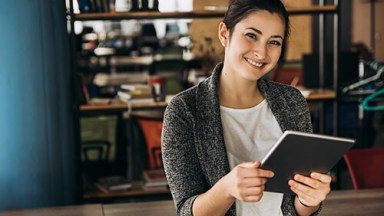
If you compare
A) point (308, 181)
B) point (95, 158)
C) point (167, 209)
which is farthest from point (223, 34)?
point (95, 158)

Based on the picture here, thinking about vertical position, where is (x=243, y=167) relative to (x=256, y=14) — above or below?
below

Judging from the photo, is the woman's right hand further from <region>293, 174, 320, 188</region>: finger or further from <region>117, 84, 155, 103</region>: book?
<region>117, 84, 155, 103</region>: book

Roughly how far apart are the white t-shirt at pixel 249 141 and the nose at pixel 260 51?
196 millimetres

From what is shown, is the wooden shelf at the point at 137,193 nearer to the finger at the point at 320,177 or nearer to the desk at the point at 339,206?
the desk at the point at 339,206

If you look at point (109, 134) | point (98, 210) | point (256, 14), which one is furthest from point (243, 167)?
point (109, 134)

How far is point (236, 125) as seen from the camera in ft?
6.81

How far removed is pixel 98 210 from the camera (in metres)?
3.10

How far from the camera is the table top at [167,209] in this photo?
2988mm

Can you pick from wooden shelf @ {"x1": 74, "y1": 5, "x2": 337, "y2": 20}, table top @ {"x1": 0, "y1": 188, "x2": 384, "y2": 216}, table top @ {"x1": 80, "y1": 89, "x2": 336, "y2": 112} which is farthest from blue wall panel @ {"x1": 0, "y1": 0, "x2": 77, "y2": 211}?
table top @ {"x1": 0, "y1": 188, "x2": 384, "y2": 216}

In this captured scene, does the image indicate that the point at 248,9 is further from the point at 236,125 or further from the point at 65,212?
the point at 65,212

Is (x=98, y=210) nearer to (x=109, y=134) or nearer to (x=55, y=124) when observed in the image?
(x=55, y=124)

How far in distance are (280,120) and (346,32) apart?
6501 millimetres

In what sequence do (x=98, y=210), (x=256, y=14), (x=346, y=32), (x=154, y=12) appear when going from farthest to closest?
(x=346, y=32), (x=154, y=12), (x=98, y=210), (x=256, y=14)

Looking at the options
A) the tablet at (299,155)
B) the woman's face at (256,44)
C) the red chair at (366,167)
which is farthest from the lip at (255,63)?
the red chair at (366,167)
